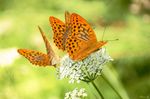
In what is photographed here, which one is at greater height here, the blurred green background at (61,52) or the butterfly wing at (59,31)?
the butterfly wing at (59,31)

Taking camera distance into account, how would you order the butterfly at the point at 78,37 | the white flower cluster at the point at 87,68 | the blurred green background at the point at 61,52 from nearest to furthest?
the butterfly at the point at 78,37 < the white flower cluster at the point at 87,68 < the blurred green background at the point at 61,52

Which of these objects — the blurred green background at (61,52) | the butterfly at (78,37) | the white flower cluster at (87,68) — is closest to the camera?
the butterfly at (78,37)

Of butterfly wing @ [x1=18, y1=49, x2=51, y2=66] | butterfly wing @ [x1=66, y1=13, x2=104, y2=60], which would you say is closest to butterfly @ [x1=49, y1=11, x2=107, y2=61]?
butterfly wing @ [x1=66, y1=13, x2=104, y2=60]

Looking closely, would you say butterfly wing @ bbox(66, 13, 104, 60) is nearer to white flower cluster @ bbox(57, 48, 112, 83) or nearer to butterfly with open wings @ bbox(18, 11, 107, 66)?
butterfly with open wings @ bbox(18, 11, 107, 66)

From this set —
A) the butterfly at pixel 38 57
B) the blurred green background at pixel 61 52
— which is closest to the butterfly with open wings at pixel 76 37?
the butterfly at pixel 38 57

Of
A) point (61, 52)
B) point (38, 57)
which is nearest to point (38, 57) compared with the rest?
point (38, 57)

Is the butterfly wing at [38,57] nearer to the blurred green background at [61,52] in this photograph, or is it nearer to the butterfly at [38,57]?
the butterfly at [38,57]
